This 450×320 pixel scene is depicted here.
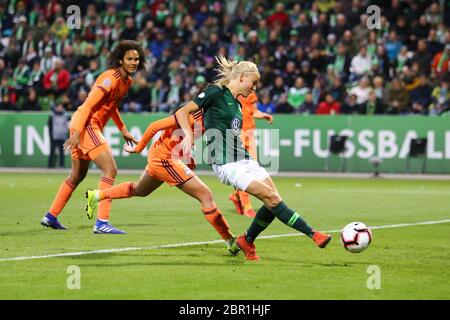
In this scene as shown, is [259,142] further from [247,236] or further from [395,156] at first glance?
[247,236]

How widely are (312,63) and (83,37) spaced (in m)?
7.30

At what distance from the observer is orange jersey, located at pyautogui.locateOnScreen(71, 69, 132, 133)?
43.1 feet

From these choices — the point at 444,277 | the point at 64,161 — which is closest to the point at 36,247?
the point at 444,277

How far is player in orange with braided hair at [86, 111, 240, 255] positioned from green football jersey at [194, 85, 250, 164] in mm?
538

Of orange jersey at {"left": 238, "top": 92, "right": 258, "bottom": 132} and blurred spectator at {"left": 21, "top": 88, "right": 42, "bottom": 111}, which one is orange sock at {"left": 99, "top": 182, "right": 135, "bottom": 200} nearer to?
orange jersey at {"left": 238, "top": 92, "right": 258, "bottom": 132}

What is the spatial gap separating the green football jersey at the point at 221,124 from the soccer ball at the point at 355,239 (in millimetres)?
1266

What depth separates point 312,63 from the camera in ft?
95.5

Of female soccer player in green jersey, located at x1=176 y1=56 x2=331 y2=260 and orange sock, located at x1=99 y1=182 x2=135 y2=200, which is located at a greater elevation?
female soccer player in green jersey, located at x1=176 y1=56 x2=331 y2=260

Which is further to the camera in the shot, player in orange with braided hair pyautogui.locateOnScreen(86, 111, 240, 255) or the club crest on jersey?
player in orange with braided hair pyautogui.locateOnScreen(86, 111, 240, 255)

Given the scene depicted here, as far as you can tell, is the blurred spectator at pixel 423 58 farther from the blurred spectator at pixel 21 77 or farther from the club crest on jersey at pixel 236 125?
the club crest on jersey at pixel 236 125

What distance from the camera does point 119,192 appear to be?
12734 mm

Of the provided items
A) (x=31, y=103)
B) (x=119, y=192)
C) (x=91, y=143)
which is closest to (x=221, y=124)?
(x=119, y=192)

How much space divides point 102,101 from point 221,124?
286 centimetres

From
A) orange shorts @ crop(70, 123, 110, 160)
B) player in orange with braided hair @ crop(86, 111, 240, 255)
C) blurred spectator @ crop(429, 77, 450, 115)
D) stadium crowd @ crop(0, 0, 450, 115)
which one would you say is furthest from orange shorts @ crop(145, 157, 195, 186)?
blurred spectator @ crop(429, 77, 450, 115)
